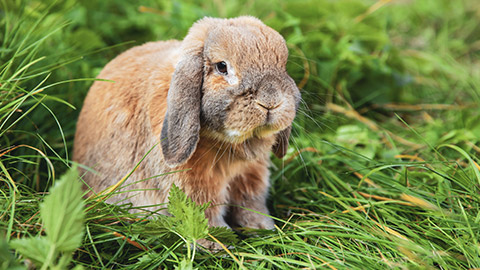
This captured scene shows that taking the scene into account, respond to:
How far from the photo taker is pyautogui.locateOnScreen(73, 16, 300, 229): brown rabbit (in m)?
2.49

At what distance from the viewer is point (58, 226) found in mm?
1857

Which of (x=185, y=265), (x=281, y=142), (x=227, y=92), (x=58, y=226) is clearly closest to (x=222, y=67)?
(x=227, y=92)

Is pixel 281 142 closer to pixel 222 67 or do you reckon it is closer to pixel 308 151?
pixel 308 151

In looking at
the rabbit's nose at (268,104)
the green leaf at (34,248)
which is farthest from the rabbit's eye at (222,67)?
the green leaf at (34,248)

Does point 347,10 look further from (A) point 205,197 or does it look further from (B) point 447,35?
(A) point 205,197

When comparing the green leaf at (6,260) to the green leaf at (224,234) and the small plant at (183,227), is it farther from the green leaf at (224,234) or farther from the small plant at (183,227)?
the green leaf at (224,234)

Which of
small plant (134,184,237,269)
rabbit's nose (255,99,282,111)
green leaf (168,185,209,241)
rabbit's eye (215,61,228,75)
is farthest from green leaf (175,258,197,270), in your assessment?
rabbit's eye (215,61,228,75)

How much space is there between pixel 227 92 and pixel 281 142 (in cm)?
75

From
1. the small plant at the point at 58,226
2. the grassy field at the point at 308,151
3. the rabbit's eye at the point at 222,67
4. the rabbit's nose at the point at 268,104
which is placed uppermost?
the rabbit's eye at the point at 222,67

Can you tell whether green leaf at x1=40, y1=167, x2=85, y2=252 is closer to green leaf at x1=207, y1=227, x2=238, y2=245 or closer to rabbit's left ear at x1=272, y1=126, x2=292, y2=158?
green leaf at x1=207, y1=227, x2=238, y2=245

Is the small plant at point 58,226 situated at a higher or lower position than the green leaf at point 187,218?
higher

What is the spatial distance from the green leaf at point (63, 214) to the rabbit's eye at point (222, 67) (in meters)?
0.98

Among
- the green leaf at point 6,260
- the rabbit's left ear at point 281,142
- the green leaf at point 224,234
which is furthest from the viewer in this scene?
the rabbit's left ear at point 281,142

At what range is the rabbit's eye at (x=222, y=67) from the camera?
8.32 ft
